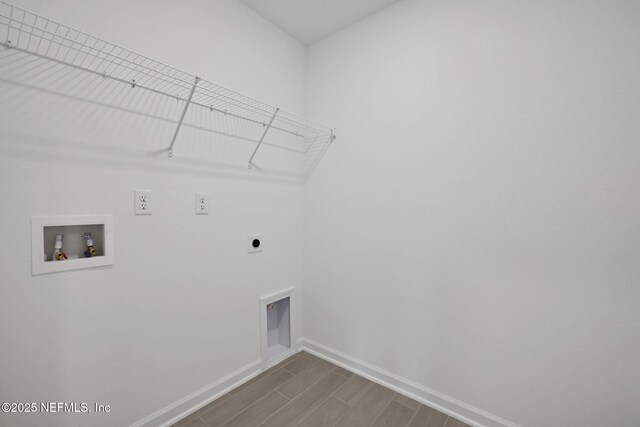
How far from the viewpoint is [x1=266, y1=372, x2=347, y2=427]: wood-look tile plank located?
1.49 metres

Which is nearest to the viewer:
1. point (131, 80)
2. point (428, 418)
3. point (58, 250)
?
point (58, 250)

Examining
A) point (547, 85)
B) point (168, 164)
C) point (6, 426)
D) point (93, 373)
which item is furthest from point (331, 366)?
point (547, 85)

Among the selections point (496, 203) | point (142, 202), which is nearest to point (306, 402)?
point (142, 202)

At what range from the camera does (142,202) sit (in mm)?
1324

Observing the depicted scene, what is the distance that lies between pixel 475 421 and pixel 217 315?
160 cm

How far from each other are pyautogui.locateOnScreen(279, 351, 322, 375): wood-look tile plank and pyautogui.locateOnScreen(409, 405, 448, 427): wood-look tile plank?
0.80m

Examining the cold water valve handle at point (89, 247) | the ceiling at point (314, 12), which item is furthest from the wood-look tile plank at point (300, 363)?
the ceiling at point (314, 12)

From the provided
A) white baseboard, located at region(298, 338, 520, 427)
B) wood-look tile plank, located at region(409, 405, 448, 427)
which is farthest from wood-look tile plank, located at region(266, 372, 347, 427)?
wood-look tile plank, located at region(409, 405, 448, 427)

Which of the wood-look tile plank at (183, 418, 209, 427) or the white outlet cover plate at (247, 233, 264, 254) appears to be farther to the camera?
the white outlet cover plate at (247, 233, 264, 254)

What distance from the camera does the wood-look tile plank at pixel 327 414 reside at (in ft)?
4.83

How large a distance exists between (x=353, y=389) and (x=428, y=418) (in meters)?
0.46

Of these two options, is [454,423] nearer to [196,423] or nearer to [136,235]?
[196,423]

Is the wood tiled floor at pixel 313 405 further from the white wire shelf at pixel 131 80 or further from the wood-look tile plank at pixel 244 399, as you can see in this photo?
the white wire shelf at pixel 131 80

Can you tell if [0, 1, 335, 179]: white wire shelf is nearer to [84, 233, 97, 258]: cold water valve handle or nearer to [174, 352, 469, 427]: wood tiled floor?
[84, 233, 97, 258]: cold water valve handle
